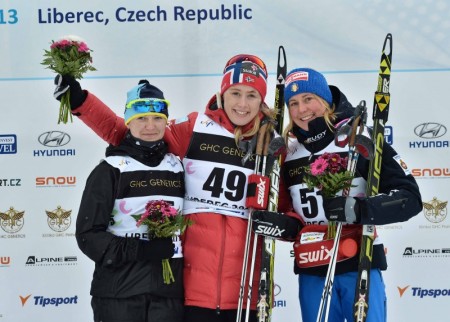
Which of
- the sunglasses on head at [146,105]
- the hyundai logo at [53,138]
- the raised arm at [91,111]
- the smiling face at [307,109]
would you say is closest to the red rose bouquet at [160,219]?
the sunglasses on head at [146,105]

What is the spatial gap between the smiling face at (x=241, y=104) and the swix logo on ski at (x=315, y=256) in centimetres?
73

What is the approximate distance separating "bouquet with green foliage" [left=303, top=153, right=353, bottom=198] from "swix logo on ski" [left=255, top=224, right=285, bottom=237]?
282 mm

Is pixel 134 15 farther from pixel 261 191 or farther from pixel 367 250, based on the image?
pixel 367 250

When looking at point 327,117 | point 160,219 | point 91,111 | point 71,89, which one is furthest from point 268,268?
→ point 71,89

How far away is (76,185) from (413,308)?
2.76 meters

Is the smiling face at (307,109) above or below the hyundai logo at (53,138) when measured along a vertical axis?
below

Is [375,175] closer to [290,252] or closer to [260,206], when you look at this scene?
[260,206]

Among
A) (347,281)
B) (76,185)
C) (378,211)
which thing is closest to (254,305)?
(347,281)

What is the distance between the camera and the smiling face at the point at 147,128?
11.0ft

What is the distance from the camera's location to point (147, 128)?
3.36 metres

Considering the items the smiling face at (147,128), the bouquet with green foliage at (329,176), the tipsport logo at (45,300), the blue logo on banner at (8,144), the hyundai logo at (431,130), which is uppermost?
the hyundai logo at (431,130)

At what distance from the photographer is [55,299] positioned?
5281 mm

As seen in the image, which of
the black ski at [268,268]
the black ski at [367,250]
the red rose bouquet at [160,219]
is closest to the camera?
the red rose bouquet at [160,219]

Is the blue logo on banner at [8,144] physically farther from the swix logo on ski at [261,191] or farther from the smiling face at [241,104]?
the swix logo on ski at [261,191]
